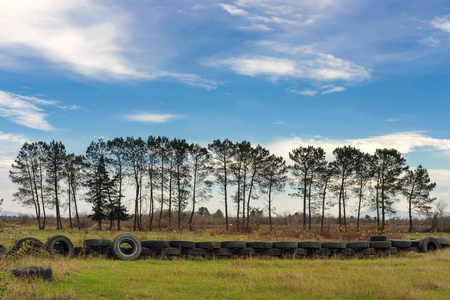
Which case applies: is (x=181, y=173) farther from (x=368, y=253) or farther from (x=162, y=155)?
(x=368, y=253)

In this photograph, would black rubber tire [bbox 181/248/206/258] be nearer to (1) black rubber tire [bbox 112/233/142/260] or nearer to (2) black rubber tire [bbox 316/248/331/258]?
(1) black rubber tire [bbox 112/233/142/260]

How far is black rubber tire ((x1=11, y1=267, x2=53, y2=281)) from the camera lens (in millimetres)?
11055

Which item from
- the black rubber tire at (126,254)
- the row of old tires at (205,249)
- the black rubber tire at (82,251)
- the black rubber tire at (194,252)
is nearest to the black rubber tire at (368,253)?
the row of old tires at (205,249)

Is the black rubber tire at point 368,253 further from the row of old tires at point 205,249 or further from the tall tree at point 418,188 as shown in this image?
the tall tree at point 418,188

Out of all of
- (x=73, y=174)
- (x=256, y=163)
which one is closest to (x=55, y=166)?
(x=73, y=174)

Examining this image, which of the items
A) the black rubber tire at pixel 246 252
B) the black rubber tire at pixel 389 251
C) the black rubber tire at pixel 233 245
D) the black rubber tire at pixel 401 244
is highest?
the black rubber tire at pixel 233 245

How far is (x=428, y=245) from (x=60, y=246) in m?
18.7

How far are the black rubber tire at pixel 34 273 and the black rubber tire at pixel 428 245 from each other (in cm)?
1750

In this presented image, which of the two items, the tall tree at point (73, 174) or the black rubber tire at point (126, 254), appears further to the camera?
the tall tree at point (73, 174)

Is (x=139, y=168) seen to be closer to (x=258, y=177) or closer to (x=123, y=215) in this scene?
(x=123, y=215)

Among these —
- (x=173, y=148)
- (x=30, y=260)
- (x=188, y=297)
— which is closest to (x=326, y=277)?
(x=188, y=297)

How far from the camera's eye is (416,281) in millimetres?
11523

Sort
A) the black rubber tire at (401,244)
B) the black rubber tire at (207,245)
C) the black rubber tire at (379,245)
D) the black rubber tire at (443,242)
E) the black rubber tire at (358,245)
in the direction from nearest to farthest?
1. the black rubber tire at (207,245)
2. the black rubber tire at (358,245)
3. the black rubber tire at (379,245)
4. the black rubber tire at (401,244)
5. the black rubber tire at (443,242)

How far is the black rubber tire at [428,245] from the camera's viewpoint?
20.0 m
